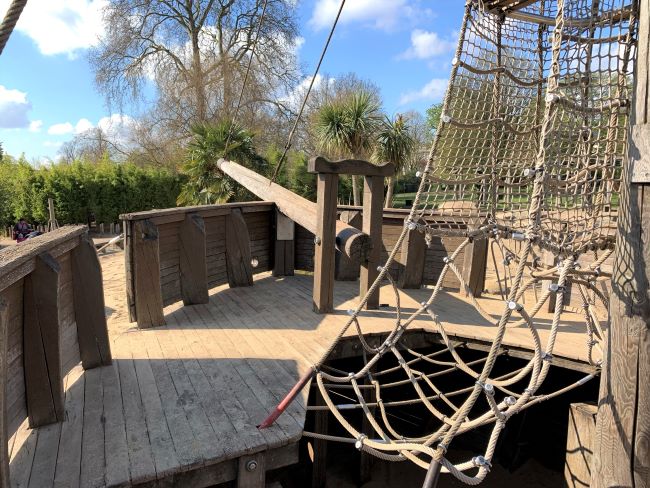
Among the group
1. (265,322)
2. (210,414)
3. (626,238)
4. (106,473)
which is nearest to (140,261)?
(265,322)

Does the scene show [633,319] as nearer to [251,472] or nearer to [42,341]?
[251,472]

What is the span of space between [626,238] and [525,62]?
6.86 ft

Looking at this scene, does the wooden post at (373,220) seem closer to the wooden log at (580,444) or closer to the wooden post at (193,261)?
the wooden post at (193,261)

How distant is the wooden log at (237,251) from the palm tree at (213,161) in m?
5.03

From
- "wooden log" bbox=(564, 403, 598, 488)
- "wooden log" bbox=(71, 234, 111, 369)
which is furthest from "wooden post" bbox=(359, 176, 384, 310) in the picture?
"wooden log" bbox=(71, 234, 111, 369)

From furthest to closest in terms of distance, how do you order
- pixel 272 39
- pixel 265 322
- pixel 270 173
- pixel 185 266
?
pixel 272 39 → pixel 270 173 → pixel 185 266 → pixel 265 322

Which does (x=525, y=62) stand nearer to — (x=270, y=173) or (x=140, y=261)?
(x=140, y=261)

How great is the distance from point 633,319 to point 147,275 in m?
3.28

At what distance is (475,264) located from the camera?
5051 millimetres

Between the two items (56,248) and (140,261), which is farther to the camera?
(140,261)

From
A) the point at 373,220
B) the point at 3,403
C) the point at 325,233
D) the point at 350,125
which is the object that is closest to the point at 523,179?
the point at 373,220

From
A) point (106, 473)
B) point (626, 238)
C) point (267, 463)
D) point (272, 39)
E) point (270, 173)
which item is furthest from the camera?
point (272, 39)

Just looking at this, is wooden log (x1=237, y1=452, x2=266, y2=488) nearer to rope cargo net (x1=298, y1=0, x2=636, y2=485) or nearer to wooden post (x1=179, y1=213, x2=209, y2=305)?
rope cargo net (x1=298, y1=0, x2=636, y2=485)

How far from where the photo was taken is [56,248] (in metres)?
2.53
